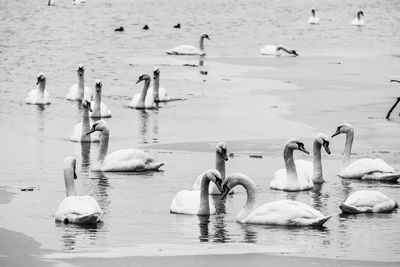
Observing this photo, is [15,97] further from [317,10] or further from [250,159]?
[317,10]

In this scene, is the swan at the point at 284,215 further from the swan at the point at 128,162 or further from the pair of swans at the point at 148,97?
the pair of swans at the point at 148,97

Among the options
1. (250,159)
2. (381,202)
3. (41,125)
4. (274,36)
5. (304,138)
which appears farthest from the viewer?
(274,36)

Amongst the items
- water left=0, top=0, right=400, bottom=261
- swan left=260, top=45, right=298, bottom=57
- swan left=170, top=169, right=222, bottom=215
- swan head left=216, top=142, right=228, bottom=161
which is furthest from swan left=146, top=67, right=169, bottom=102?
swan left=170, top=169, right=222, bottom=215

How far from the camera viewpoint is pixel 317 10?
7344 centimetres

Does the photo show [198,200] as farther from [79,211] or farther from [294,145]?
[294,145]

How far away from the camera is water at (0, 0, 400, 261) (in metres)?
15.5

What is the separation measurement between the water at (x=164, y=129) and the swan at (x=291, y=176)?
0.18m

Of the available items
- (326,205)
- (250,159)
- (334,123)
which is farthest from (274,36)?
(326,205)

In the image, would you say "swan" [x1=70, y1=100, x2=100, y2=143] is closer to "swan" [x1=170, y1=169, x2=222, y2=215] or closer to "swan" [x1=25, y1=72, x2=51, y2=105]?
"swan" [x1=25, y1=72, x2=51, y2=105]

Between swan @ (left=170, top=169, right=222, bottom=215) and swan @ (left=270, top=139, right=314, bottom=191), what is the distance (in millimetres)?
2157

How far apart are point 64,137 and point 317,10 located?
164 feet

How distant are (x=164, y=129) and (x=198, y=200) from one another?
30.7 feet

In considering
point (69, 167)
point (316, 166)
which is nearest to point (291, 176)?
point (316, 166)

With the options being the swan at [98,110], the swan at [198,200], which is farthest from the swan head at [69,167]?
the swan at [98,110]
